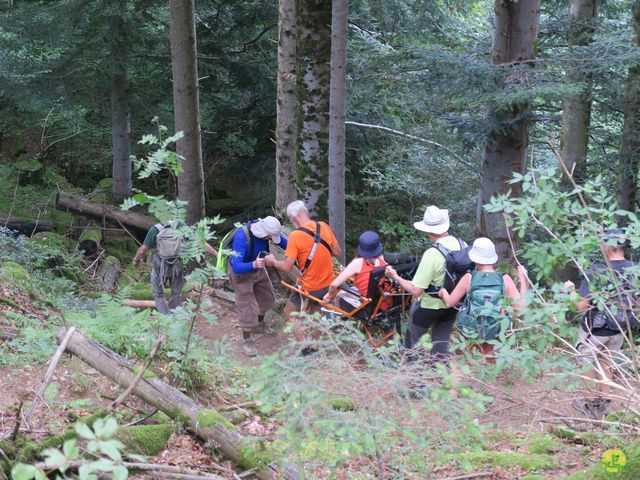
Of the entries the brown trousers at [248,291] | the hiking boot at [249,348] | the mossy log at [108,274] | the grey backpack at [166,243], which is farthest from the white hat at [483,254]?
the mossy log at [108,274]

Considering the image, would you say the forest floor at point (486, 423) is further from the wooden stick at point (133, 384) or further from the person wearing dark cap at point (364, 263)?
the person wearing dark cap at point (364, 263)

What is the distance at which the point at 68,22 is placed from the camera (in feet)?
49.0

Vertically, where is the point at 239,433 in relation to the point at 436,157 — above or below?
below

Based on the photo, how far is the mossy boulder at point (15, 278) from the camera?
9766 millimetres

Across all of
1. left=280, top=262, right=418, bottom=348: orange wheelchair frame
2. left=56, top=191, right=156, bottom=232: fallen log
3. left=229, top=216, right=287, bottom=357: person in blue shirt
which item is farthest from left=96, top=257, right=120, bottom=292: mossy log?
left=280, top=262, right=418, bottom=348: orange wheelchair frame

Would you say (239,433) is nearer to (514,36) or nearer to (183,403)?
(183,403)

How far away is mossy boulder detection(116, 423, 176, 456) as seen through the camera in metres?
4.76

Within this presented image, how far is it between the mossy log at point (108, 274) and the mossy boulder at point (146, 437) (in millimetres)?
8663

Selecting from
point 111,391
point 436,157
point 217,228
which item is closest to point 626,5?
point 436,157

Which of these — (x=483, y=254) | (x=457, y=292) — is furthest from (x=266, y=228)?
(x=483, y=254)

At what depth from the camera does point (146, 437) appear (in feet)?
16.0

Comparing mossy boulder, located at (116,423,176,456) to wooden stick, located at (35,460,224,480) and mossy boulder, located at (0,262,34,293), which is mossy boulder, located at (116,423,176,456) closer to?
wooden stick, located at (35,460,224,480)

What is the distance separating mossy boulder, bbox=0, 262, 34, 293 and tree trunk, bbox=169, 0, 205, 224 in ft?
11.4

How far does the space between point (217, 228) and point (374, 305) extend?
36.5ft
